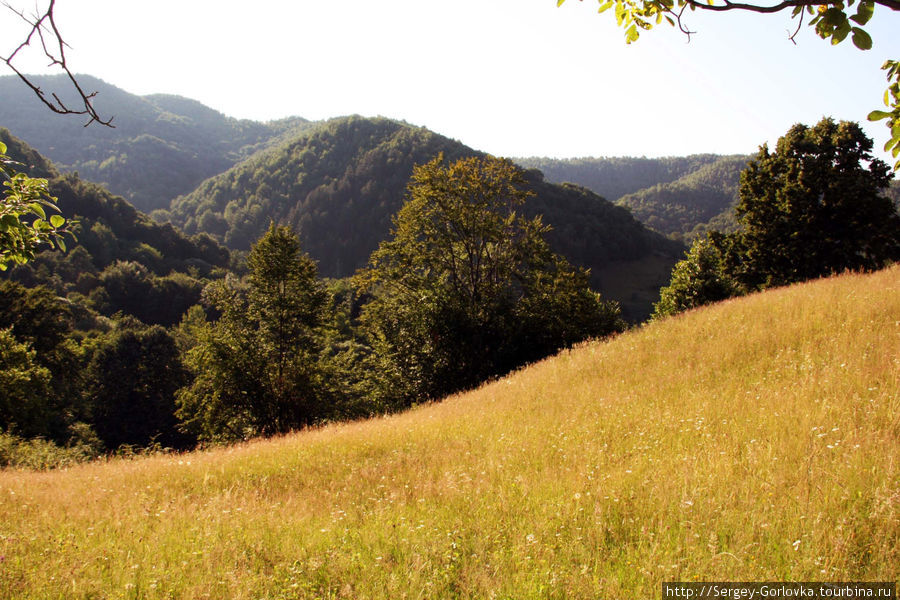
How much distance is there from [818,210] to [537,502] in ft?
92.7

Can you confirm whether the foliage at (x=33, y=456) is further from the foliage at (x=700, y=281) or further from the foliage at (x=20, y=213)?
the foliage at (x=700, y=281)

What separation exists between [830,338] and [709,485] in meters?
5.51

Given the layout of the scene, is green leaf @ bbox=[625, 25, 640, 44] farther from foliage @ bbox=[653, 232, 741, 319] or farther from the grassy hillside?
foliage @ bbox=[653, 232, 741, 319]

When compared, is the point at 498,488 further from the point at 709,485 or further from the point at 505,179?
the point at 505,179

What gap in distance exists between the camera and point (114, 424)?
42.1 metres

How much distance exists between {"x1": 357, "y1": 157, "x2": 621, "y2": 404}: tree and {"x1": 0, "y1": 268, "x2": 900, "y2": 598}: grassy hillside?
44.1 ft

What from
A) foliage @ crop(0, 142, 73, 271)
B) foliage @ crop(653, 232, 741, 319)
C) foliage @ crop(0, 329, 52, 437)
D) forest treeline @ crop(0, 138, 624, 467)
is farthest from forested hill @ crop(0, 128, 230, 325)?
foliage @ crop(0, 142, 73, 271)

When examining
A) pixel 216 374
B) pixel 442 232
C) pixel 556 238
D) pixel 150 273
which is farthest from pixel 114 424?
pixel 556 238

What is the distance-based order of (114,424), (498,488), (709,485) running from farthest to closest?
(114,424) < (498,488) < (709,485)

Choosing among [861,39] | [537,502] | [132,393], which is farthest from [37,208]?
[132,393]

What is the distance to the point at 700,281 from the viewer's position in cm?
2680

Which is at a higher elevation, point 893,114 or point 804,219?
point 804,219

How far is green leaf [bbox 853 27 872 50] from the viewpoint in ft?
8.65

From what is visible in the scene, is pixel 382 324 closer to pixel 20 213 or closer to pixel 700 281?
pixel 700 281
